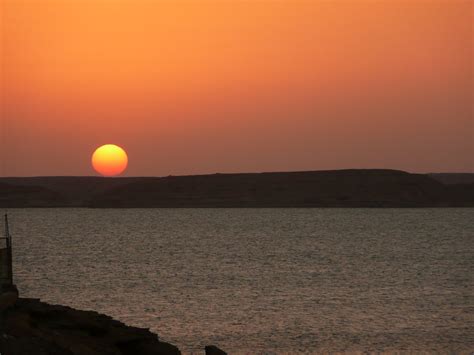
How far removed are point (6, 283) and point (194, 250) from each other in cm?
6074

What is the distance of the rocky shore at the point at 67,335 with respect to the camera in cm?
2314

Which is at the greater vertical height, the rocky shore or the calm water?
the rocky shore

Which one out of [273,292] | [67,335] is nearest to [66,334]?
[67,335]

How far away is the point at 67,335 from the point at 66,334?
15 cm

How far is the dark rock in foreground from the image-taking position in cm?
2312

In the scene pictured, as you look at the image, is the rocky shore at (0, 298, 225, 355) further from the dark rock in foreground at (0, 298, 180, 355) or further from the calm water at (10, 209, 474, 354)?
the calm water at (10, 209, 474, 354)

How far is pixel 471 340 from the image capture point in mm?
35656

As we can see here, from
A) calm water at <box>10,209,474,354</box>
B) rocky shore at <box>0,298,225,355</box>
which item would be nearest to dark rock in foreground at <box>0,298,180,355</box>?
rocky shore at <box>0,298,225,355</box>

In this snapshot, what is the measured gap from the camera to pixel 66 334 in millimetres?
28016

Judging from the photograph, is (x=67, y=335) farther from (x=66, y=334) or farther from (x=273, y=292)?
(x=273, y=292)

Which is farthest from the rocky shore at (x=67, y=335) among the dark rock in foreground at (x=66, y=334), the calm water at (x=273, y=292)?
the calm water at (x=273, y=292)

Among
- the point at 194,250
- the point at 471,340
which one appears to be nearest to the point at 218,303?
the point at 471,340

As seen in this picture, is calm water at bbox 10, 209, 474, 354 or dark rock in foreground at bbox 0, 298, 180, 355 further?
calm water at bbox 10, 209, 474, 354

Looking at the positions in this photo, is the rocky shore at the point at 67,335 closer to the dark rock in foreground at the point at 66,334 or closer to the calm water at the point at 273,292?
the dark rock in foreground at the point at 66,334
